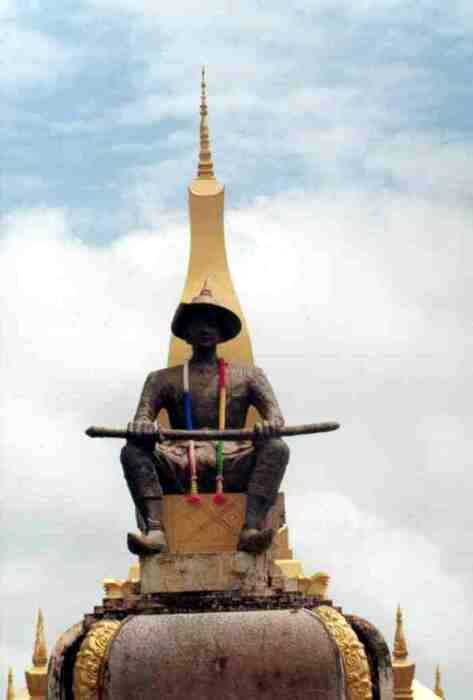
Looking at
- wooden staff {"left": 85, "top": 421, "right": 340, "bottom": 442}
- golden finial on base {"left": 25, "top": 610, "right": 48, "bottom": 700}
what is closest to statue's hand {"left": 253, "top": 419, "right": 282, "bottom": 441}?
wooden staff {"left": 85, "top": 421, "right": 340, "bottom": 442}

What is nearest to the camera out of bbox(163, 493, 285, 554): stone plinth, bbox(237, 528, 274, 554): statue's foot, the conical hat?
bbox(237, 528, 274, 554): statue's foot

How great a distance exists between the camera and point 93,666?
39781mm

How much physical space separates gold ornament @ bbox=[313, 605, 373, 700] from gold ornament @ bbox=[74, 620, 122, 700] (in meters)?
2.34

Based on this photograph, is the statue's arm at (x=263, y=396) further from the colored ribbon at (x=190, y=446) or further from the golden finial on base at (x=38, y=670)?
the golden finial on base at (x=38, y=670)

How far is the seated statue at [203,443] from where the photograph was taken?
40750 mm

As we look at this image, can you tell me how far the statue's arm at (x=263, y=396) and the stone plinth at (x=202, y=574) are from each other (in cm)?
201

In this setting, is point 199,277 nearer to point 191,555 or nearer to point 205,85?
point 205,85

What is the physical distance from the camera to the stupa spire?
4922cm

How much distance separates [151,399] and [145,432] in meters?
1.21

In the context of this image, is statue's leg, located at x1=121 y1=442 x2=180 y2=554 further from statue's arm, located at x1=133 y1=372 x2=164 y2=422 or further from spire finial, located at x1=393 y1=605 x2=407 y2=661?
spire finial, located at x1=393 y1=605 x2=407 y2=661

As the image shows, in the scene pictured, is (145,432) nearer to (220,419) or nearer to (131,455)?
(131,455)

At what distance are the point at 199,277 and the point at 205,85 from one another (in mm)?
2818

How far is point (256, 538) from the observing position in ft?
132

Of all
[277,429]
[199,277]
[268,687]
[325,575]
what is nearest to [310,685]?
[268,687]
